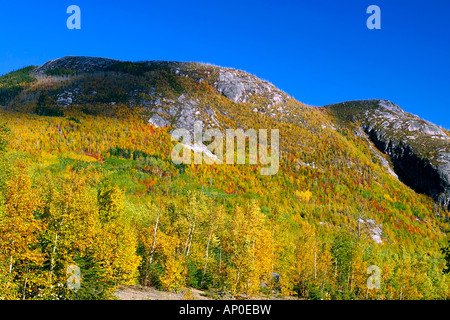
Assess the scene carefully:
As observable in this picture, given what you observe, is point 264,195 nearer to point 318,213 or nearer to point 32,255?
point 318,213

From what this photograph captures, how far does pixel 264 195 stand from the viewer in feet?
650

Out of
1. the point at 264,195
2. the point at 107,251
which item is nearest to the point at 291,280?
the point at 107,251

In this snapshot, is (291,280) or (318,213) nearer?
(291,280)

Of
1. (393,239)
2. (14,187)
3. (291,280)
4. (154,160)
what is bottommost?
(393,239)

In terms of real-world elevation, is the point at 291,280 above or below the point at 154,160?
below

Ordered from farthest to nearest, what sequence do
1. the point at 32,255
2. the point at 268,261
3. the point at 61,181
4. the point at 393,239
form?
the point at 393,239, the point at 268,261, the point at 61,181, the point at 32,255

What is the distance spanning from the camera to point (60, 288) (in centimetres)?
2333

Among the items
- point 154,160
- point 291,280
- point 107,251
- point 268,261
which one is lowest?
point 291,280

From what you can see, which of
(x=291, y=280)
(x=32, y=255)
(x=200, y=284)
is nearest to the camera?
(x=32, y=255)

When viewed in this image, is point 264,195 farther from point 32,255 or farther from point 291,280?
point 32,255

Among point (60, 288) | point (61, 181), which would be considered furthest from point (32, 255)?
point (61, 181)
